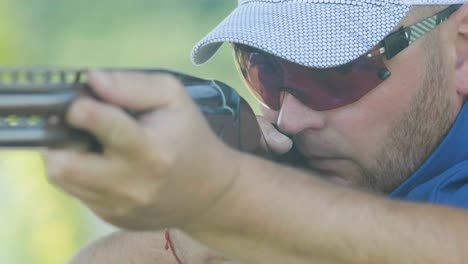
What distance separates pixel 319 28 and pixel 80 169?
1.05 metres

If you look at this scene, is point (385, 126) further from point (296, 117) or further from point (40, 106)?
point (40, 106)

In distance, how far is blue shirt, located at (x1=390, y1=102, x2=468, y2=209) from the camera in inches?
89.0

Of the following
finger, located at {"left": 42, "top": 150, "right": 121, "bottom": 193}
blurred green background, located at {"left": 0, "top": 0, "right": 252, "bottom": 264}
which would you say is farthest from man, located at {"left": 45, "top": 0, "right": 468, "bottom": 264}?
blurred green background, located at {"left": 0, "top": 0, "right": 252, "bottom": 264}

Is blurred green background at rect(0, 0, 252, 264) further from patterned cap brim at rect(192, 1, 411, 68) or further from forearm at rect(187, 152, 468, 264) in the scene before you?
forearm at rect(187, 152, 468, 264)

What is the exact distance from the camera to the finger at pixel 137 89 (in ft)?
4.96

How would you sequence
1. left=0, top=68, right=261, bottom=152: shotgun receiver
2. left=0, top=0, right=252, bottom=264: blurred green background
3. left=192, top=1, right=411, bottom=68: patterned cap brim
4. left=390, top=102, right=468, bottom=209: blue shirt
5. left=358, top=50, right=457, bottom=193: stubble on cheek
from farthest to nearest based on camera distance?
left=0, top=0, right=252, bottom=264: blurred green background
left=358, top=50, right=457, bottom=193: stubble on cheek
left=192, top=1, right=411, bottom=68: patterned cap brim
left=390, top=102, right=468, bottom=209: blue shirt
left=0, top=68, right=261, bottom=152: shotgun receiver

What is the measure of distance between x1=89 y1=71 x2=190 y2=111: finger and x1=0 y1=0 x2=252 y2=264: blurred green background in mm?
3879

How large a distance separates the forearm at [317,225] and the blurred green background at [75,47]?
3.62m

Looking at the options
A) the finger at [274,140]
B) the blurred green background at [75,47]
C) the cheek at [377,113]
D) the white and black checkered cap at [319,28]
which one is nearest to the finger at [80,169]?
the finger at [274,140]

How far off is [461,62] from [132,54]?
5.34 m

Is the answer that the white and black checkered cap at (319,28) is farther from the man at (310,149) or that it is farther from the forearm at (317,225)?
the forearm at (317,225)

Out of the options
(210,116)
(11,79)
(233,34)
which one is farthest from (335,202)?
(233,34)

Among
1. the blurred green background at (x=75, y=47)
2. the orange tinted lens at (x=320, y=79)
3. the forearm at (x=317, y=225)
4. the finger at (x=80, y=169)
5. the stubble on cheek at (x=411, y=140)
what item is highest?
the finger at (x=80, y=169)

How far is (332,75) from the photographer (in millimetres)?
2438
